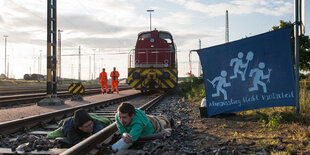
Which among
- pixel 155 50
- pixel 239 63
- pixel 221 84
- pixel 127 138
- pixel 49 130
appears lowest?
pixel 49 130

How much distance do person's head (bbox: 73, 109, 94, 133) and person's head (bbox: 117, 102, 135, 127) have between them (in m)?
0.48

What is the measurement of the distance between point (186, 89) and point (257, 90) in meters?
12.9

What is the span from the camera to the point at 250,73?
582 centimetres

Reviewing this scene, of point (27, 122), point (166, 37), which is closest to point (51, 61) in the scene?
point (27, 122)

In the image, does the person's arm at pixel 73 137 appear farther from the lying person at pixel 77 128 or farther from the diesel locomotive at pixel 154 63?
the diesel locomotive at pixel 154 63

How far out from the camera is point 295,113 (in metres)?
5.59

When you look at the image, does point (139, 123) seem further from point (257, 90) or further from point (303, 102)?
point (303, 102)

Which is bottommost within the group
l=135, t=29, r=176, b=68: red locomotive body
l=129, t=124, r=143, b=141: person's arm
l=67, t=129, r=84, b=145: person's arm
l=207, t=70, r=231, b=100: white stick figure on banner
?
l=67, t=129, r=84, b=145: person's arm

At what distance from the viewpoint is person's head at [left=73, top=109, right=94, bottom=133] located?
3.76m

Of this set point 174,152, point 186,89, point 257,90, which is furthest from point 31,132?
point 186,89

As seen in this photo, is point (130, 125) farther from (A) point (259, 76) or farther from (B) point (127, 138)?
(A) point (259, 76)

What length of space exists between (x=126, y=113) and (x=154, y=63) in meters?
12.5

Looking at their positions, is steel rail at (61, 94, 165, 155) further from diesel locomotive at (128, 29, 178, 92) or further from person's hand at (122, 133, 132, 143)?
diesel locomotive at (128, 29, 178, 92)

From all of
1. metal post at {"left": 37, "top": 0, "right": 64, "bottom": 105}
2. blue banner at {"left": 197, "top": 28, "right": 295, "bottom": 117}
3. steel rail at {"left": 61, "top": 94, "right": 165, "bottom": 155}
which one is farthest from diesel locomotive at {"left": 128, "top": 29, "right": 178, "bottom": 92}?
steel rail at {"left": 61, "top": 94, "right": 165, "bottom": 155}
